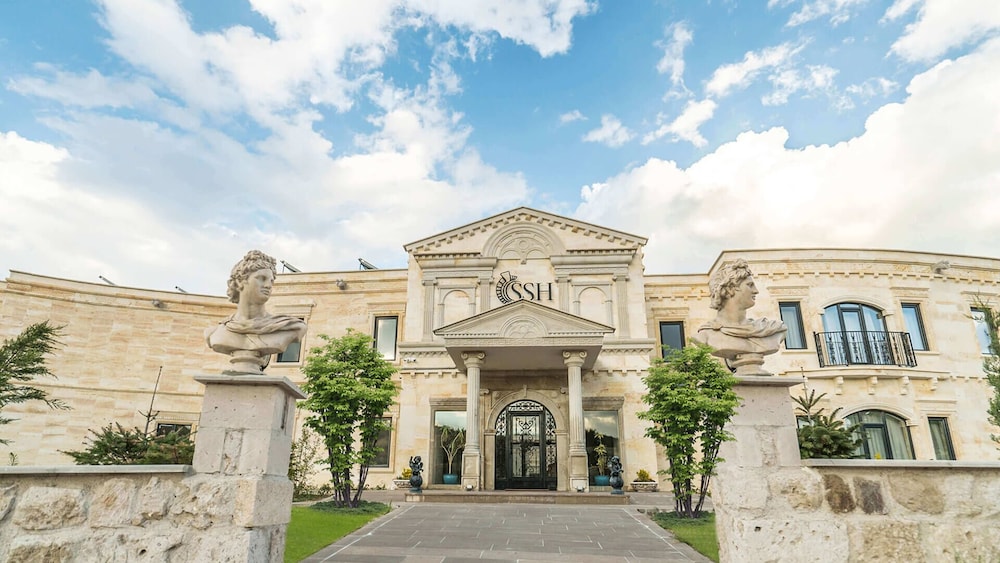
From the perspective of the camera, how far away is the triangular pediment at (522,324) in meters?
17.0

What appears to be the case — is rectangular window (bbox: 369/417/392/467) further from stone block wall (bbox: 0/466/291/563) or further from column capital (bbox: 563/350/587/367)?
stone block wall (bbox: 0/466/291/563)

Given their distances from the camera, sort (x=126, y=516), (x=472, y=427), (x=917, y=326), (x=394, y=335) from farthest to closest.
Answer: (x=394, y=335), (x=917, y=326), (x=472, y=427), (x=126, y=516)

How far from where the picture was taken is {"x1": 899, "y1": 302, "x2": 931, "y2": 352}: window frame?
19.8 meters

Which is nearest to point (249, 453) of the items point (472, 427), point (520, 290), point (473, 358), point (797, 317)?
point (472, 427)

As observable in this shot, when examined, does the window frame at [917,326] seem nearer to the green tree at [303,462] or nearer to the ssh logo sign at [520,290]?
the ssh logo sign at [520,290]

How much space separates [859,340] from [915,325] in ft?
7.71

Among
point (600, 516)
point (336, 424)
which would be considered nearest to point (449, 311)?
point (336, 424)

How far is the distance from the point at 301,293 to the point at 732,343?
68.6 feet

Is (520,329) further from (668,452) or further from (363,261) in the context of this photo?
(363,261)

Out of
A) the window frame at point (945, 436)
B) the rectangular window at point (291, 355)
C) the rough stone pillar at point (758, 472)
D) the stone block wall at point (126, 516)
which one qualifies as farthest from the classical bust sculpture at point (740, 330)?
the rectangular window at point (291, 355)

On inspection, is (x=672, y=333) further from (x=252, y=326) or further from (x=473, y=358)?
(x=252, y=326)

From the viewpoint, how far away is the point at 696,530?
9.32 metres

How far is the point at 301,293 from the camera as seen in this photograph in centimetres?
2322

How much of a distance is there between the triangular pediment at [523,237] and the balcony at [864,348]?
777 centimetres
